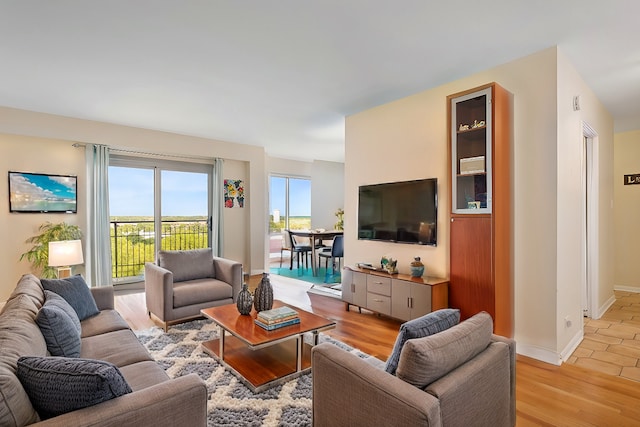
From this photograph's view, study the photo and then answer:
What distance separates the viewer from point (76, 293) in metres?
2.64

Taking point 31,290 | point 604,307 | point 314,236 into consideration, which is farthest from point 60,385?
point 604,307

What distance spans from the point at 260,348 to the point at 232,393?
36 centimetres

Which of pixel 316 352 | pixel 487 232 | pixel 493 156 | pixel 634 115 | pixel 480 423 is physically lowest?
pixel 480 423

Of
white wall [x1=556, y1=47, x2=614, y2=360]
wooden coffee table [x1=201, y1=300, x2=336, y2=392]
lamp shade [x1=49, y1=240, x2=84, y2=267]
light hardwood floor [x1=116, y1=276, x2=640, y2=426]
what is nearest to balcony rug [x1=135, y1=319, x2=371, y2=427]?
wooden coffee table [x1=201, y1=300, x2=336, y2=392]

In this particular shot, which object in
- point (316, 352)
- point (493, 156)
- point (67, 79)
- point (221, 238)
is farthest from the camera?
point (221, 238)

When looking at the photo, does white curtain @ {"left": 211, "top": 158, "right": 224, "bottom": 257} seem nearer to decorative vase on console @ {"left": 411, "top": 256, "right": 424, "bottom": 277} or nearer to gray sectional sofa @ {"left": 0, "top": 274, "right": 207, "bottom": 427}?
decorative vase on console @ {"left": 411, "top": 256, "right": 424, "bottom": 277}

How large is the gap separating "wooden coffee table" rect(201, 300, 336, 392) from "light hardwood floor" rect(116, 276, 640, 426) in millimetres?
680

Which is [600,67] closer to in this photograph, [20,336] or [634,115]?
[634,115]

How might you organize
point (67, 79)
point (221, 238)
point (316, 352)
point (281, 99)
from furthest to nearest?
point (221, 238) → point (281, 99) → point (67, 79) → point (316, 352)

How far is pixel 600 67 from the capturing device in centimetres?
311

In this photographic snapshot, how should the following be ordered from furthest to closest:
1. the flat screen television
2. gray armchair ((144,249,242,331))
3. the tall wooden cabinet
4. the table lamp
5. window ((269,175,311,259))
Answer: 1. window ((269,175,311,259))
2. the table lamp
3. the flat screen television
4. gray armchair ((144,249,242,331))
5. the tall wooden cabinet

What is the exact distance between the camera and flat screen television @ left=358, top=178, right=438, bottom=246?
359cm

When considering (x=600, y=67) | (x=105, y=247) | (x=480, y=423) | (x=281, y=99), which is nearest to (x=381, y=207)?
(x=281, y=99)

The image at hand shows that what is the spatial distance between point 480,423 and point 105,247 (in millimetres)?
5248
